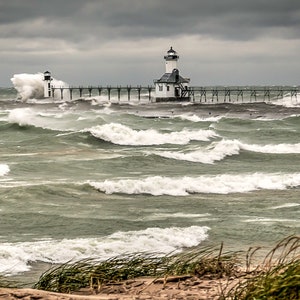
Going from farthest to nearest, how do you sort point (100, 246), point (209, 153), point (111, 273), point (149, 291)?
point (209, 153) → point (100, 246) → point (111, 273) → point (149, 291)

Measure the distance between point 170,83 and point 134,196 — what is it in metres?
82.2

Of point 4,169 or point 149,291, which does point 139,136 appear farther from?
point 149,291

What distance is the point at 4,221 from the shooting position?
758 inches

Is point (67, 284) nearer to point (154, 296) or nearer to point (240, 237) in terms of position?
point (154, 296)

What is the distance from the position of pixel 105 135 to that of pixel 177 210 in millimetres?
28160

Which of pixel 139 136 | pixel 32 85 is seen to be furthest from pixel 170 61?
pixel 139 136

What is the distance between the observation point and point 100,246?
630 inches

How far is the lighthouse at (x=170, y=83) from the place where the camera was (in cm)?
10562

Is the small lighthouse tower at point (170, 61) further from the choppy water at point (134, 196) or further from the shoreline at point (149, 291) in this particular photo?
A: the shoreline at point (149, 291)

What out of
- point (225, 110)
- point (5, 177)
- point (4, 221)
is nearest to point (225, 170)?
point (5, 177)

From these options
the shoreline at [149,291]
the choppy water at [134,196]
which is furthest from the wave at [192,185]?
the shoreline at [149,291]

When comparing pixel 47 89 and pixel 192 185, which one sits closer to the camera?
pixel 192 185

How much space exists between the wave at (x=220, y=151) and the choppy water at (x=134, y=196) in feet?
0.19

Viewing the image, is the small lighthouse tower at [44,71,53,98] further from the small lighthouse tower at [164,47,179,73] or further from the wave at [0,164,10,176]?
the wave at [0,164,10,176]
